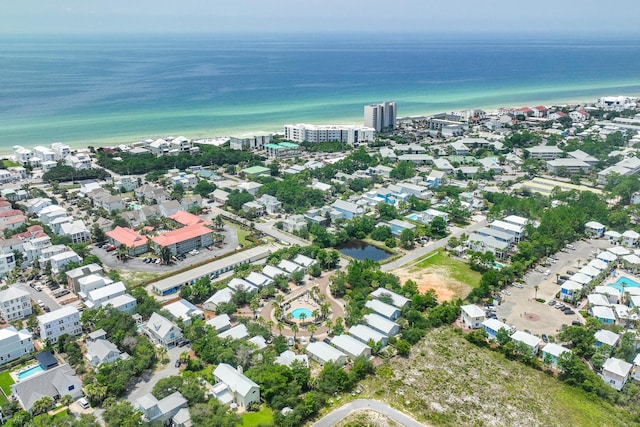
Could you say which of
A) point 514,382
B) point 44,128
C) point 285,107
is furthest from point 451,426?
point 285,107

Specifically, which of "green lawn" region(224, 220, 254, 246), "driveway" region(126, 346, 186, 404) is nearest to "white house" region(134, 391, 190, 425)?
"driveway" region(126, 346, 186, 404)

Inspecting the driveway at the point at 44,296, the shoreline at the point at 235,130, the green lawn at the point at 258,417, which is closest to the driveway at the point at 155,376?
the green lawn at the point at 258,417

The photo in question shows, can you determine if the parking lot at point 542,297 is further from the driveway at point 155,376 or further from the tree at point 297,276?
the driveway at point 155,376

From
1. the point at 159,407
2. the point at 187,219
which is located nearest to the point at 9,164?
the point at 187,219

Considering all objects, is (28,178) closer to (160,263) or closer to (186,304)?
(160,263)

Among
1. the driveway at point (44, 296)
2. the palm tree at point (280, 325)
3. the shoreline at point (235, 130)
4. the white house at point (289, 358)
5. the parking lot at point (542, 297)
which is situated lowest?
the parking lot at point (542, 297)

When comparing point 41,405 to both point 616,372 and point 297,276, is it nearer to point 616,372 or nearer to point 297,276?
point 297,276
